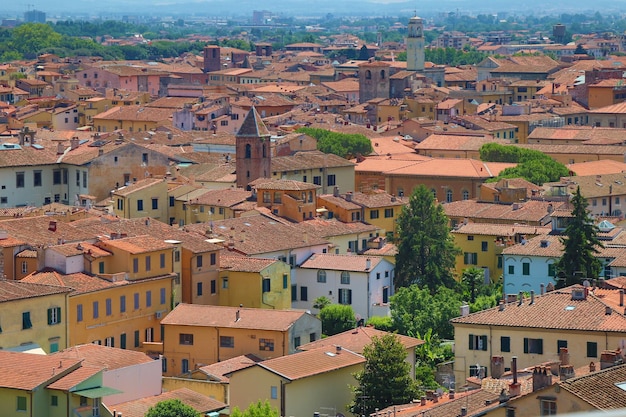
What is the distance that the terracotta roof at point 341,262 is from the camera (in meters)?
41.1

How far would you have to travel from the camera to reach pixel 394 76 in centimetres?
10400

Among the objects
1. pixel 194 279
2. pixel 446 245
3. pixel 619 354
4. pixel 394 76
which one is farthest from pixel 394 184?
pixel 394 76

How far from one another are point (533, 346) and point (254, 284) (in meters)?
8.75

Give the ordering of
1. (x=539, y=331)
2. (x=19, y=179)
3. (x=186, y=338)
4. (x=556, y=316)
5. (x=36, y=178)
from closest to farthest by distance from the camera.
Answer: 1. (x=539, y=331)
2. (x=556, y=316)
3. (x=186, y=338)
4. (x=19, y=179)
5. (x=36, y=178)

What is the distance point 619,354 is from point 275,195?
20.8m

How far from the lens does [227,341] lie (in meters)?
33.8

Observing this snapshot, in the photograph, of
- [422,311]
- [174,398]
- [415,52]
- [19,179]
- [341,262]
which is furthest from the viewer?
[415,52]

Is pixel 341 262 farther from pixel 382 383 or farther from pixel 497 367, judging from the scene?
pixel 497 367

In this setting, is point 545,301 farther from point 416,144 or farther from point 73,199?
point 416,144

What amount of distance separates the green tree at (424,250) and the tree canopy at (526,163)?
13654 mm

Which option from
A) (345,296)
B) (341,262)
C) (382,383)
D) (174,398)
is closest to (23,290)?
(174,398)

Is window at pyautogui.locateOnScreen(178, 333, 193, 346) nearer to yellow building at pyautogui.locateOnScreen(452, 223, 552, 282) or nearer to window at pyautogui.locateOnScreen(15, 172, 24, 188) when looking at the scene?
yellow building at pyautogui.locateOnScreen(452, 223, 552, 282)

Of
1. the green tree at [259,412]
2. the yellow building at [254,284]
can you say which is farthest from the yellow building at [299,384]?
the yellow building at [254,284]

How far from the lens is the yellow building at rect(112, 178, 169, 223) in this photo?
48.9m
